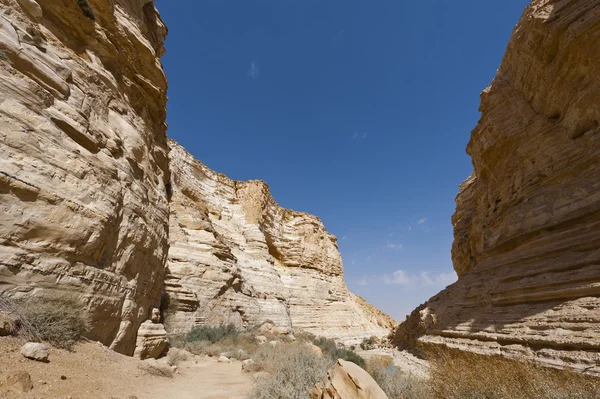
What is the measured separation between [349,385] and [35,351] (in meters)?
4.25

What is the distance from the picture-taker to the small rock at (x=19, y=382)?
3035 mm

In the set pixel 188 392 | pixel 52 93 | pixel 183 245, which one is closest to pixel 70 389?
pixel 188 392

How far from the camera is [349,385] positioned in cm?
335

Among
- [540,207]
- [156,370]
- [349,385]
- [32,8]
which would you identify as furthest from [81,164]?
[540,207]

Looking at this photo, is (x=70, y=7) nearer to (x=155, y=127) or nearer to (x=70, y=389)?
(x=155, y=127)

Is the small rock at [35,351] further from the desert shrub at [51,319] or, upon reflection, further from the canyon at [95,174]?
the canyon at [95,174]

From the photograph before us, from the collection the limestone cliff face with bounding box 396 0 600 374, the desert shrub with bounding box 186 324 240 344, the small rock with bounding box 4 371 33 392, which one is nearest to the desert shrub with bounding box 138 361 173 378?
the small rock with bounding box 4 371 33 392

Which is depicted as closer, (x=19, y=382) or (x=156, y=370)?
(x=19, y=382)

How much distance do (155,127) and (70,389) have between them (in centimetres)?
890

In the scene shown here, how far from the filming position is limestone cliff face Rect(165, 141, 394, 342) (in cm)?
1320

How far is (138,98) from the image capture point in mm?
9219

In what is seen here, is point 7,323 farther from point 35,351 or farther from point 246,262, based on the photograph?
point 246,262

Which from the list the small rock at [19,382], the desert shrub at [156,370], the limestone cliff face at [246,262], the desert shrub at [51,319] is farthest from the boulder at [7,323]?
the limestone cliff face at [246,262]

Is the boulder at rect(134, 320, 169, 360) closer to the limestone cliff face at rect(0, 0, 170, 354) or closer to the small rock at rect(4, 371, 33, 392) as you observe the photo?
the limestone cliff face at rect(0, 0, 170, 354)
